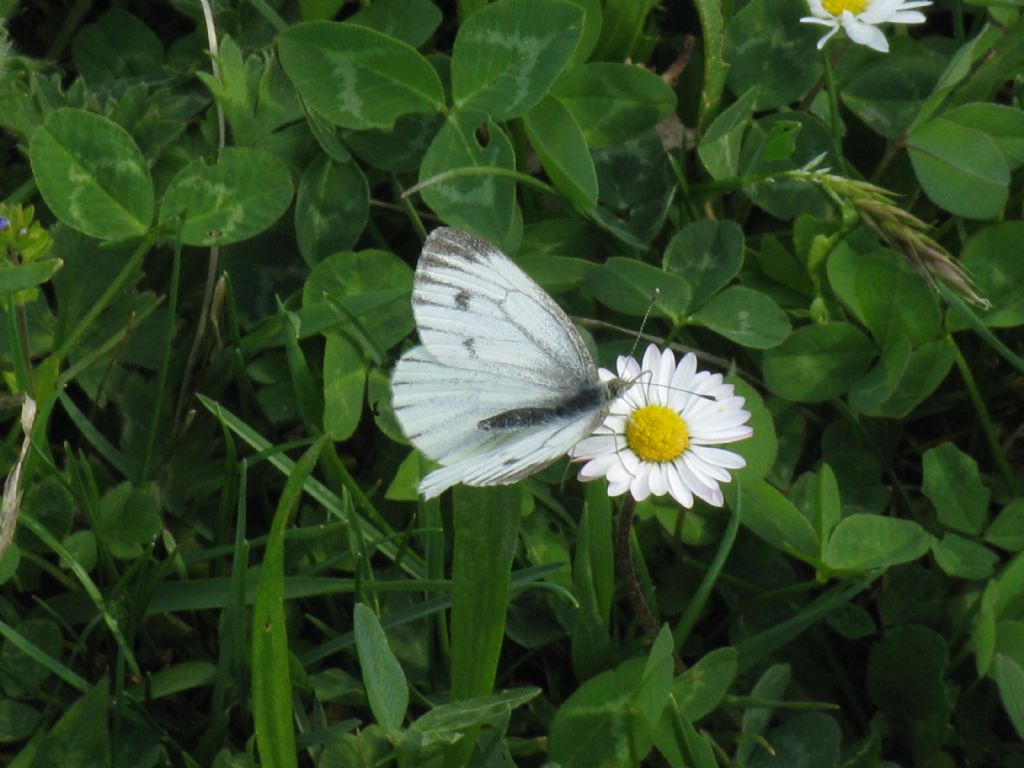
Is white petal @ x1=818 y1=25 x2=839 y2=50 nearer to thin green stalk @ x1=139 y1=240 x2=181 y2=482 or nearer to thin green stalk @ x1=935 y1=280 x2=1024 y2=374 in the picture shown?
thin green stalk @ x1=935 y1=280 x2=1024 y2=374

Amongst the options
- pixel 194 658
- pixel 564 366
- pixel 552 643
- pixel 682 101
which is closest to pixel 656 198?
pixel 682 101

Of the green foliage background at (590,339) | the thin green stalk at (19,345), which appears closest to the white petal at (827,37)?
the green foliage background at (590,339)

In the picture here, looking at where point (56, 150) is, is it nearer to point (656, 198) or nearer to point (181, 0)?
point (181, 0)

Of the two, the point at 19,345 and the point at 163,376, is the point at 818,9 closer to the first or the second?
the point at 163,376

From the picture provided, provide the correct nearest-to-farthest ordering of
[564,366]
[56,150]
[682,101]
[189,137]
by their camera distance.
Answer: [564,366]
[56,150]
[189,137]
[682,101]

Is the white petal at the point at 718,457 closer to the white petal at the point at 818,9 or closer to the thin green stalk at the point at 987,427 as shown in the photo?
the thin green stalk at the point at 987,427

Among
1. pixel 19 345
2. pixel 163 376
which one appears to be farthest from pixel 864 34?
pixel 19 345
